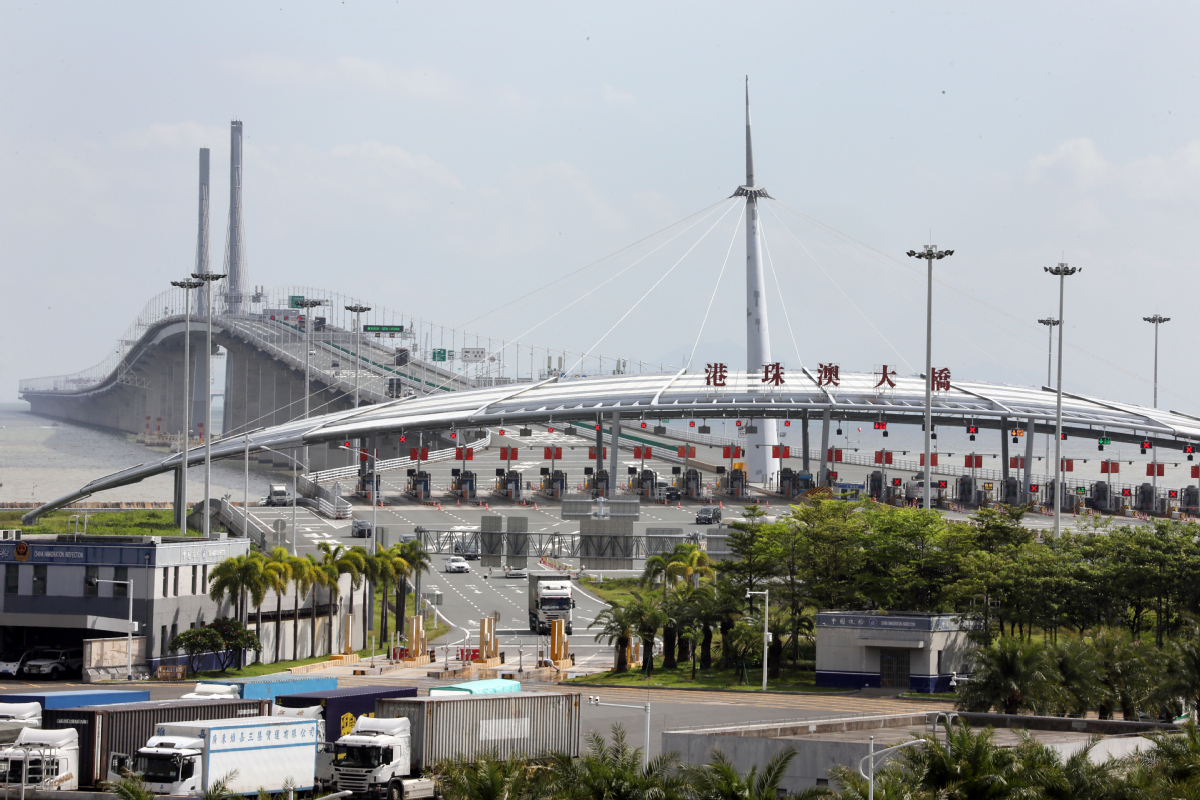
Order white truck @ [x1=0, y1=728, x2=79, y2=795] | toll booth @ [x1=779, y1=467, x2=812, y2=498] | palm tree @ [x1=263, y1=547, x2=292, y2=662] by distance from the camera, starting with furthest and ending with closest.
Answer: toll booth @ [x1=779, y1=467, x2=812, y2=498], palm tree @ [x1=263, y1=547, x2=292, y2=662], white truck @ [x1=0, y1=728, x2=79, y2=795]

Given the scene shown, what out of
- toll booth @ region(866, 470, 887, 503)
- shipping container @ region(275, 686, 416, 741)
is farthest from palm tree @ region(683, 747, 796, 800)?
toll booth @ region(866, 470, 887, 503)

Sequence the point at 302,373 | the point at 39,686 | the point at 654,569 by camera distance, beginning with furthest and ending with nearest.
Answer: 1. the point at 302,373
2. the point at 654,569
3. the point at 39,686

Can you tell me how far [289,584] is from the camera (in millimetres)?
67562

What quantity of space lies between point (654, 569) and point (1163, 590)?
26306mm

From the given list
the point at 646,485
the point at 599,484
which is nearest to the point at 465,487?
the point at 599,484

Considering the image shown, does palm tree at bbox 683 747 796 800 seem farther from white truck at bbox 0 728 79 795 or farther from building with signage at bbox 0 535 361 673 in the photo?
building with signage at bbox 0 535 361 673

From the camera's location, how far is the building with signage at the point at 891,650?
5384 centimetres

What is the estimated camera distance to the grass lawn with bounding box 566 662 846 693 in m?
56.3

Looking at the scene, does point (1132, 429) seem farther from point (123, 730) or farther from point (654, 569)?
point (123, 730)

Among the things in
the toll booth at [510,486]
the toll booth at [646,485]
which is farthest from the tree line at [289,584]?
the toll booth at [646,485]

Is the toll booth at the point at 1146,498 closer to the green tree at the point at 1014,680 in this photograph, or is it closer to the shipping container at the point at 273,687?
the green tree at the point at 1014,680

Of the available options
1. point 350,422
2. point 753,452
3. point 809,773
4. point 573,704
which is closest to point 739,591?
point 573,704

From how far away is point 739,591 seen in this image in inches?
2490

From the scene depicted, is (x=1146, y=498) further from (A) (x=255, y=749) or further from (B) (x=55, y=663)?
(A) (x=255, y=749)
